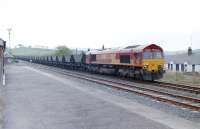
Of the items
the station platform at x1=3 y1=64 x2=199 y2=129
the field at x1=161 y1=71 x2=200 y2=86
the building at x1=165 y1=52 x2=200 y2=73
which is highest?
the building at x1=165 y1=52 x2=200 y2=73

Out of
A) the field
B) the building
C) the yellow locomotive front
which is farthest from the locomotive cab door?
the building

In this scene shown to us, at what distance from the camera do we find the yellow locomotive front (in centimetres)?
2902

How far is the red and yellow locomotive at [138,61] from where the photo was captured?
29.2 meters

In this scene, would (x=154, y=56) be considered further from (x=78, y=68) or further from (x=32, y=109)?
(x=78, y=68)

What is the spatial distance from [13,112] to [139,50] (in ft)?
56.6

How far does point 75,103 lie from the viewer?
53.6 ft

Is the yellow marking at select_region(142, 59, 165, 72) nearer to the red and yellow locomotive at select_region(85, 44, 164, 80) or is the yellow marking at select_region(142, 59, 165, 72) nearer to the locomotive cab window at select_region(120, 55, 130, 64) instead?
the red and yellow locomotive at select_region(85, 44, 164, 80)

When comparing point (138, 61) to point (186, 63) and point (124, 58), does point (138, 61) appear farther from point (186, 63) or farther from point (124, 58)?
point (186, 63)

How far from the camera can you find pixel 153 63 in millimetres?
29453

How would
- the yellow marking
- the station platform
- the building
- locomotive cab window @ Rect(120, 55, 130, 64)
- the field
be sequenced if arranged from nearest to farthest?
the station platform, the yellow marking, the field, locomotive cab window @ Rect(120, 55, 130, 64), the building

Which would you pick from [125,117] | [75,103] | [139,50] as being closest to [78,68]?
[139,50]

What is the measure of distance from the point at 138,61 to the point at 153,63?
1.18 metres

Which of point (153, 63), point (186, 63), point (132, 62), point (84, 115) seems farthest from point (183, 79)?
point (186, 63)

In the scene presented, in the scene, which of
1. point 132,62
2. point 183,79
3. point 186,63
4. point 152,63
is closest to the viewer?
point 152,63
